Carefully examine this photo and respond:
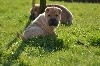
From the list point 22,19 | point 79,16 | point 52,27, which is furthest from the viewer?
point 79,16

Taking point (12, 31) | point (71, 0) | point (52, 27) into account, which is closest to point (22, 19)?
point (12, 31)

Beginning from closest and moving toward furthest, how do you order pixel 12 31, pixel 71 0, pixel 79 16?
1. pixel 12 31
2. pixel 79 16
3. pixel 71 0

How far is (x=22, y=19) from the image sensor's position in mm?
11695

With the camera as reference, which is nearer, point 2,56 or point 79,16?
point 2,56

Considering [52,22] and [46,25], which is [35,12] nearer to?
[46,25]

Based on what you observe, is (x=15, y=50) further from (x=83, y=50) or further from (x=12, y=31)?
(x=12, y=31)

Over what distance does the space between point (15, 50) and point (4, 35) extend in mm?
1864

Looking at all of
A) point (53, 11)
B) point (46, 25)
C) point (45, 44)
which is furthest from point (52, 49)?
point (53, 11)

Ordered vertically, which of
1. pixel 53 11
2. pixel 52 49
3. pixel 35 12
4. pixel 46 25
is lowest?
pixel 35 12

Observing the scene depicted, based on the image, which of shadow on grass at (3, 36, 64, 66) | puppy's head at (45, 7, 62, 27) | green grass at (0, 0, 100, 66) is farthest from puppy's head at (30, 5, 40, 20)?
shadow on grass at (3, 36, 64, 66)

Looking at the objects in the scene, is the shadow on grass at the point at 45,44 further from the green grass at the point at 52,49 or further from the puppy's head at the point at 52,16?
the puppy's head at the point at 52,16

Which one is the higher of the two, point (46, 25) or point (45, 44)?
point (46, 25)

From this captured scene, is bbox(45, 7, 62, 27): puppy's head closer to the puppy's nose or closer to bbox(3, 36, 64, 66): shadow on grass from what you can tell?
the puppy's nose

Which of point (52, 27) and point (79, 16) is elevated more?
point (52, 27)
